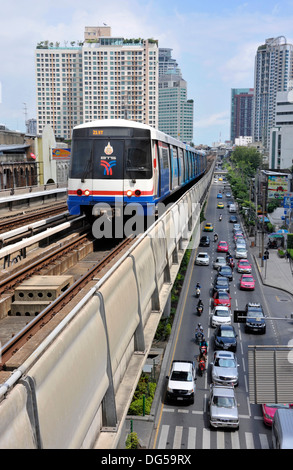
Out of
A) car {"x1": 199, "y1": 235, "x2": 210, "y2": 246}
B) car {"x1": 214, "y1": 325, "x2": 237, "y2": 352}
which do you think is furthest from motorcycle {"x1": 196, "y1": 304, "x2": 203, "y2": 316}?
car {"x1": 199, "y1": 235, "x2": 210, "y2": 246}

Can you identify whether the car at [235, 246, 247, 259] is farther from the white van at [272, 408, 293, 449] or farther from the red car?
the white van at [272, 408, 293, 449]

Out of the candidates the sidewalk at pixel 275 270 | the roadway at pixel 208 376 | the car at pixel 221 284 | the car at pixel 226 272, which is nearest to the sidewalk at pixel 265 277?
the sidewalk at pixel 275 270

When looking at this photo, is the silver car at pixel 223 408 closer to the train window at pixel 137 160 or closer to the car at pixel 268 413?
the car at pixel 268 413

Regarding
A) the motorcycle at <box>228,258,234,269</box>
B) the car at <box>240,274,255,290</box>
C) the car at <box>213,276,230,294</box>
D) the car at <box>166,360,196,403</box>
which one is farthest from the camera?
the motorcycle at <box>228,258,234,269</box>

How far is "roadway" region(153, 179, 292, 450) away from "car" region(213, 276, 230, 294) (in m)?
0.68

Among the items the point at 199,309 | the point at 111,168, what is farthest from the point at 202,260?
the point at 111,168

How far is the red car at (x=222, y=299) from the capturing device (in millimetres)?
31316

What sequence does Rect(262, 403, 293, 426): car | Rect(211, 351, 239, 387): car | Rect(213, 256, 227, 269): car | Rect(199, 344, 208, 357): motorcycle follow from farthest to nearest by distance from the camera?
Rect(213, 256, 227, 269): car → Rect(199, 344, 208, 357): motorcycle → Rect(211, 351, 239, 387): car → Rect(262, 403, 293, 426): car

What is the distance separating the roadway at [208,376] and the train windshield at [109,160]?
960 cm

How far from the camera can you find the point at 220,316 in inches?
1128

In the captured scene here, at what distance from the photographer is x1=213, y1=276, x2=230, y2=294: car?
34.4m
